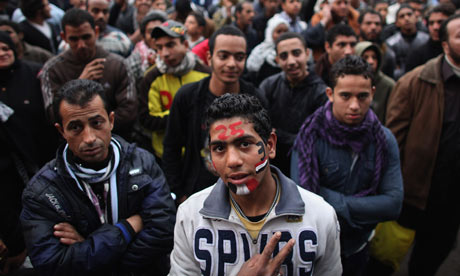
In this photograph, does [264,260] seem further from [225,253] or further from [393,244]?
[393,244]

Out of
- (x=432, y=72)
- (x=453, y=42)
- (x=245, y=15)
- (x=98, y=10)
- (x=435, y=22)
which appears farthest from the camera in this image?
(x=245, y=15)

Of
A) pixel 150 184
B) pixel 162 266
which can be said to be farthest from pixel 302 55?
pixel 162 266

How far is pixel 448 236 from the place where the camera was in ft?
11.2

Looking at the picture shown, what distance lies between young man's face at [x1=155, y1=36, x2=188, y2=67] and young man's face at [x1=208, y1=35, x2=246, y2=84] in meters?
0.73

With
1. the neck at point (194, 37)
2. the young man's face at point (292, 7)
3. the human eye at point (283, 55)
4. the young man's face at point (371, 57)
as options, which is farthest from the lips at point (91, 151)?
the young man's face at point (292, 7)

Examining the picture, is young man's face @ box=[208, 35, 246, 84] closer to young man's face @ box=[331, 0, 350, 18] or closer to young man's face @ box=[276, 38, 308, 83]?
young man's face @ box=[276, 38, 308, 83]

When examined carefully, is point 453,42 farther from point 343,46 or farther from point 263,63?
point 263,63

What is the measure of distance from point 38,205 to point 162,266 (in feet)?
3.21

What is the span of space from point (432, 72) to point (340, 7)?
3.13 meters

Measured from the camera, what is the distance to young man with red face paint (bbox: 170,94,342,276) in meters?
1.81

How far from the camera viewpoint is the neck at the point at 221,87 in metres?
3.07

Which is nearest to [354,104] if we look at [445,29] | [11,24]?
[445,29]

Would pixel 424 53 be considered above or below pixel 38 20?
below

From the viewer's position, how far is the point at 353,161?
2.58 m
